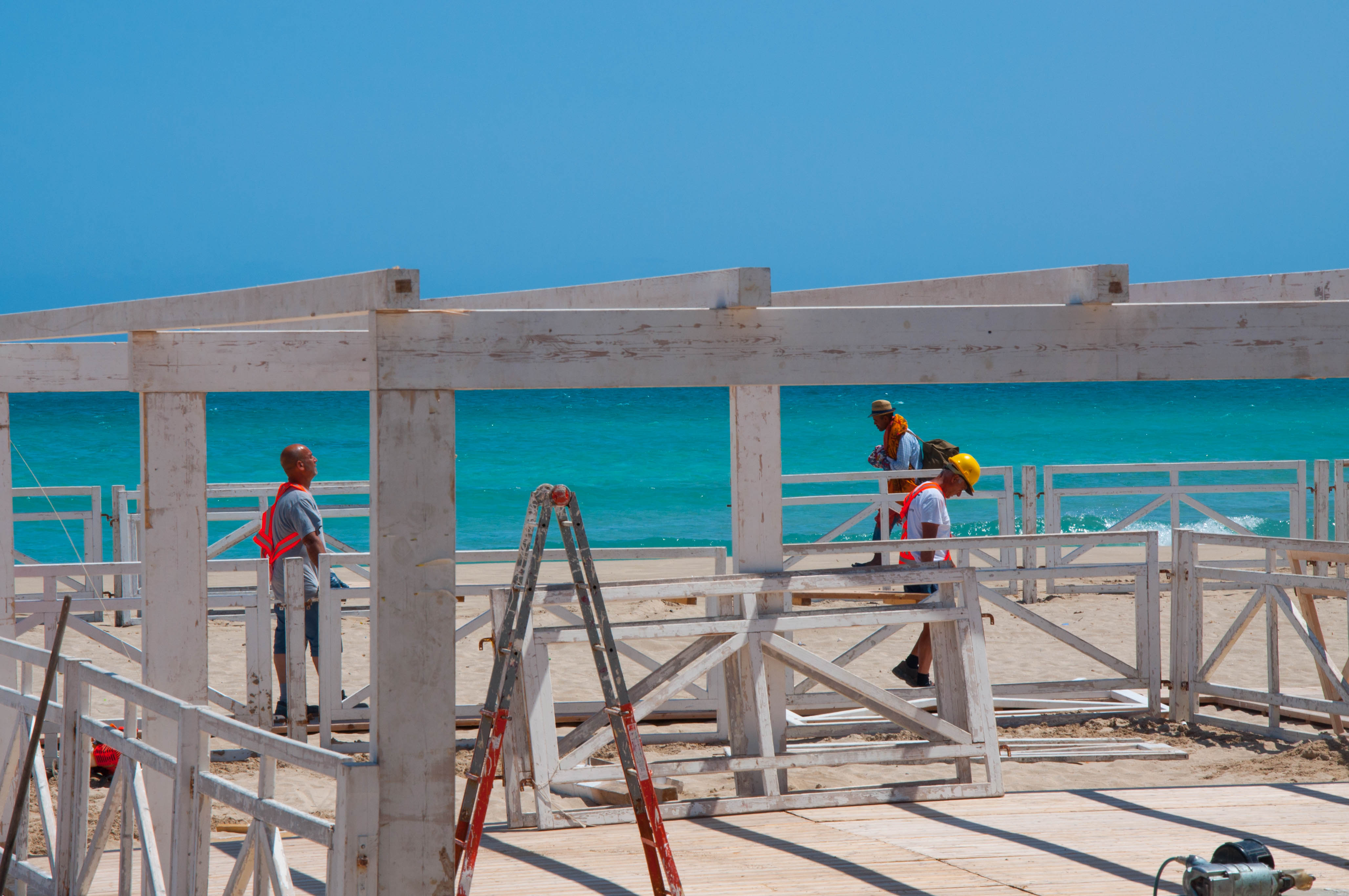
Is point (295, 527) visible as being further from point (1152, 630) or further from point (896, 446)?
point (896, 446)

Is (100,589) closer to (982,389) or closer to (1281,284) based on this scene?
(1281,284)

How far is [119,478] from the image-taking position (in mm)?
39594

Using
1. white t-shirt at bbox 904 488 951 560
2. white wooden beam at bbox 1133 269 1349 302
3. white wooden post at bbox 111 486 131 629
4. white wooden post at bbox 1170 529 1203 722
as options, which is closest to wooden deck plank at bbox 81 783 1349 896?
white wooden post at bbox 1170 529 1203 722

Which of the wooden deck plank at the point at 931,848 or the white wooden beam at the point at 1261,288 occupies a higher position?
the white wooden beam at the point at 1261,288

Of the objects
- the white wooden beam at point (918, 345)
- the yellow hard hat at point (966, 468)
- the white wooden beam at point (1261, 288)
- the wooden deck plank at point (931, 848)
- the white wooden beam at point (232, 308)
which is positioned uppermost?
the white wooden beam at point (1261, 288)

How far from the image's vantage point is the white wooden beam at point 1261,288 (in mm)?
5457

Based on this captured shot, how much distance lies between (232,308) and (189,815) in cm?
153

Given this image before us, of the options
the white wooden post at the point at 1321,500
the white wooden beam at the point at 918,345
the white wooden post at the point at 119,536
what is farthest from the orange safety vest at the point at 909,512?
the white wooden post at the point at 119,536

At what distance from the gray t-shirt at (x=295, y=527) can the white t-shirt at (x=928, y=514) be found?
3543 millimetres

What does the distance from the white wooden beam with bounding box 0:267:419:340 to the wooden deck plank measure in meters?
1.95

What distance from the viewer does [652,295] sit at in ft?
15.5

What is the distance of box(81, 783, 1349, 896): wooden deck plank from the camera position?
4367mm

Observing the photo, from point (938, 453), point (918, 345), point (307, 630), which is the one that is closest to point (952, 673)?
point (918, 345)

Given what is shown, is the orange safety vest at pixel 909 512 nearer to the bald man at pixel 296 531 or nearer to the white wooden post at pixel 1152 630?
the white wooden post at pixel 1152 630
